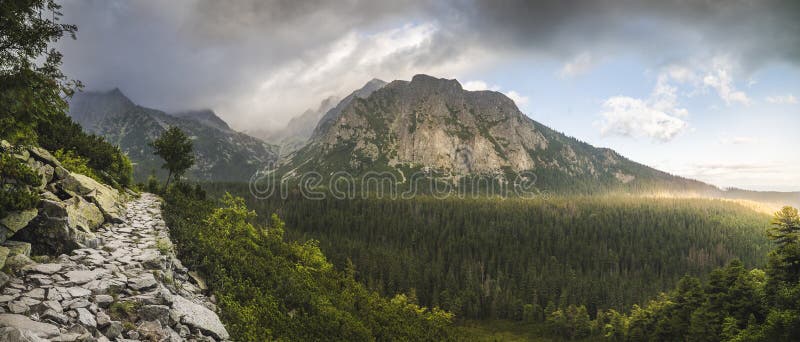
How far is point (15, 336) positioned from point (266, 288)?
37.8 feet

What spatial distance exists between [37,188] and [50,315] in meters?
10.2

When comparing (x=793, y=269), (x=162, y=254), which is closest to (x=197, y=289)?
(x=162, y=254)

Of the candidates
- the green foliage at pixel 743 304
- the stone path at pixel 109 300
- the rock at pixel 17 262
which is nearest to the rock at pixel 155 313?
the stone path at pixel 109 300

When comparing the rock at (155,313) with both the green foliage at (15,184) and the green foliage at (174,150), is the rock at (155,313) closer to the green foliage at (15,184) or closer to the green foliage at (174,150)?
the green foliage at (15,184)

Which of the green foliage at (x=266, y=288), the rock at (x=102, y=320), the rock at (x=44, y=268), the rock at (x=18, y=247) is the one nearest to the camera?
the rock at (x=102, y=320)

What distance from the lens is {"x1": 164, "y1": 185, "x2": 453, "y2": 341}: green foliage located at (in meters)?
15.8

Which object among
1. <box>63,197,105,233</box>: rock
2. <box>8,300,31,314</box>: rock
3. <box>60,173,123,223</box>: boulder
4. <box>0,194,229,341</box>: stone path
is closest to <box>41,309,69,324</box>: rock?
<box>0,194,229,341</box>: stone path

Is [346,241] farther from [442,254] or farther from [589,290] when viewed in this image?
[589,290]

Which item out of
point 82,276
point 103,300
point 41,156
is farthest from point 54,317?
point 41,156

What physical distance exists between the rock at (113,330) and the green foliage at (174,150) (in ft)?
154

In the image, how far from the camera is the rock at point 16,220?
40.7 ft

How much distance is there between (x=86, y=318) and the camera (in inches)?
384

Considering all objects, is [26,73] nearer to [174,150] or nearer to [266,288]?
[266,288]

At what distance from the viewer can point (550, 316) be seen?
4326 inches
